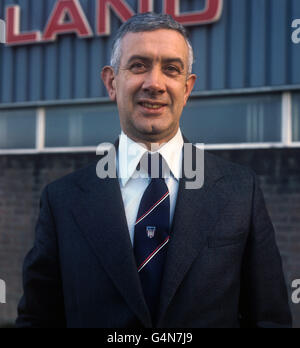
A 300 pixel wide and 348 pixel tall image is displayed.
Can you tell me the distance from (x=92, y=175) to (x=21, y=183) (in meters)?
5.06

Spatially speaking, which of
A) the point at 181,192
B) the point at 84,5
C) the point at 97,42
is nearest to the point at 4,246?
the point at 97,42

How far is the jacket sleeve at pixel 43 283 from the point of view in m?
2.14

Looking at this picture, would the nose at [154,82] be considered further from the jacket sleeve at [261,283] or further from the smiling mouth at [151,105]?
the jacket sleeve at [261,283]

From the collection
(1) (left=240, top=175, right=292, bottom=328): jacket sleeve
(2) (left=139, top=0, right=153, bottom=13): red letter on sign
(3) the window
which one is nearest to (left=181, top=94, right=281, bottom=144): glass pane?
(3) the window

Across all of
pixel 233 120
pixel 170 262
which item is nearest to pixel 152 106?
pixel 170 262

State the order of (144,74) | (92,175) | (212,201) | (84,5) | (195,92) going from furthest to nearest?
(84,5), (195,92), (92,175), (212,201), (144,74)

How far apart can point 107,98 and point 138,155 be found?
4.64 m

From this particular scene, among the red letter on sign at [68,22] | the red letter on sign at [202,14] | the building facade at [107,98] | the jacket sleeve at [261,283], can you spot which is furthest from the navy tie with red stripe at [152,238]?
the red letter on sign at [68,22]

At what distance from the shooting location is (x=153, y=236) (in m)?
1.95

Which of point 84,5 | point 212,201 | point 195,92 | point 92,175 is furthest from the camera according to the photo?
point 84,5

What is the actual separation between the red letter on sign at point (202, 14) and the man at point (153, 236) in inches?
167

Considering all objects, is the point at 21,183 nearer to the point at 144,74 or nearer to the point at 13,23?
the point at 13,23

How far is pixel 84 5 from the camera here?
6.63 metres

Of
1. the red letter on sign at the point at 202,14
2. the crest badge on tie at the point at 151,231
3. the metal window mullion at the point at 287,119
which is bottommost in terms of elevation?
the crest badge on tie at the point at 151,231
